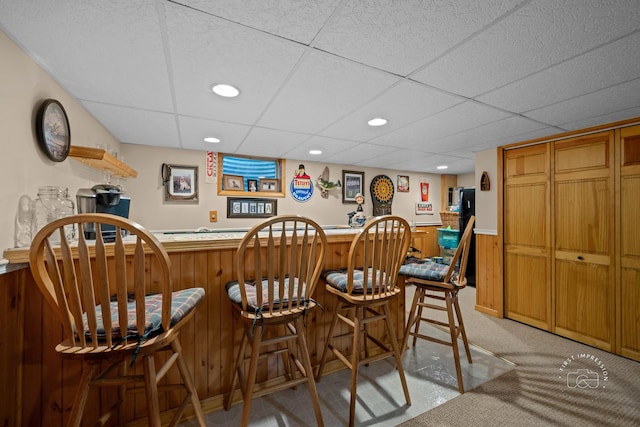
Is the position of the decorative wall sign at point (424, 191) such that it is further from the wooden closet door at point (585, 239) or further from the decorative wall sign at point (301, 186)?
the wooden closet door at point (585, 239)

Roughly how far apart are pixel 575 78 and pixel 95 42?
2575 millimetres

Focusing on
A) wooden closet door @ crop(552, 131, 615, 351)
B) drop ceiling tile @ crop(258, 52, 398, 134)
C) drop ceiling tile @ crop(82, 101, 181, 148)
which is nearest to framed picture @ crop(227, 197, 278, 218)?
drop ceiling tile @ crop(82, 101, 181, 148)

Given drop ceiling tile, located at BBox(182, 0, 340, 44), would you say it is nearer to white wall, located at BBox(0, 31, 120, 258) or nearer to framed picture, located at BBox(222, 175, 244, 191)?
white wall, located at BBox(0, 31, 120, 258)

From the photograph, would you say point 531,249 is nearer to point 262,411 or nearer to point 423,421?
point 423,421

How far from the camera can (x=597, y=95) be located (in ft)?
5.65

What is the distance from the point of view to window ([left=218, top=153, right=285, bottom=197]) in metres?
3.68

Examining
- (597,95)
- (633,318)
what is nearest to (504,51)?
(597,95)

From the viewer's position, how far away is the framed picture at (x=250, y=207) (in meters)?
3.72

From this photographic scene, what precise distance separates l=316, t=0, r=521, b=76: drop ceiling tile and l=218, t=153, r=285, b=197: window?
278 cm

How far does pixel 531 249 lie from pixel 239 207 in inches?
144

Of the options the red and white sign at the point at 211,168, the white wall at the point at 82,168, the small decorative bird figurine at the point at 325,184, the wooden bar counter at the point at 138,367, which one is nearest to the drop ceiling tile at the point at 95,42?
the white wall at the point at 82,168

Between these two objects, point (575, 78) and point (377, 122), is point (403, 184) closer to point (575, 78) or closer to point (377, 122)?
point (377, 122)

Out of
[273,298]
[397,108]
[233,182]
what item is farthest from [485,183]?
[233,182]

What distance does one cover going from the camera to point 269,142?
303 cm
